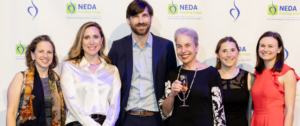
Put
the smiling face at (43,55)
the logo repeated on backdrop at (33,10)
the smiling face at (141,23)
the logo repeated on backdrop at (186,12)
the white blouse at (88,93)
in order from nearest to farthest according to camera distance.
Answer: the white blouse at (88,93), the smiling face at (43,55), the smiling face at (141,23), the logo repeated on backdrop at (33,10), the logo repeated on backdrop at (186,12)

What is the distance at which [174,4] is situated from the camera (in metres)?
3.77

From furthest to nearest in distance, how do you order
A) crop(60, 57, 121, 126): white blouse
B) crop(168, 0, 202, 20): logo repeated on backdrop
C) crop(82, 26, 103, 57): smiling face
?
crop(168, 0, 202, 20): logo repeated on backdrop, crop(82, 26, 103, 57): smiling face, crop(60, 57, 121, 126): white blouse

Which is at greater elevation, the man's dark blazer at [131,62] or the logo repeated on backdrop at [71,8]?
the logo repeated on backdrop at [71,8]

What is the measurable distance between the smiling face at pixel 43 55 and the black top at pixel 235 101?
6.55ft

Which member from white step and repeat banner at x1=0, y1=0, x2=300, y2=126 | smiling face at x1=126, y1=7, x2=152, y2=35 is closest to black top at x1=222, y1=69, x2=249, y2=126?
white step and repeat banner at x1=0, y1=0, x2=300, y2=126

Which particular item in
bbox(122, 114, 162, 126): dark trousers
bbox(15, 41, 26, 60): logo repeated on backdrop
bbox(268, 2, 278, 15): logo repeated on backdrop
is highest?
bbox(268, 2, 278, 15): logo repeated on backdrop

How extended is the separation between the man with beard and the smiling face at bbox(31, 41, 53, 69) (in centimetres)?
68

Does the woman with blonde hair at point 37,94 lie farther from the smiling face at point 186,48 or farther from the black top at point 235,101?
the black top at point 235,101

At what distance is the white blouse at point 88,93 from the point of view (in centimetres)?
246

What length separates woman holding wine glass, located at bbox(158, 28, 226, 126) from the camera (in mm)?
2486

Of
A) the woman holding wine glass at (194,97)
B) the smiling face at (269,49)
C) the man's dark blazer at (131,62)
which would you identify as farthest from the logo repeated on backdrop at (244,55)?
the woman holding wine glass at (194,97)

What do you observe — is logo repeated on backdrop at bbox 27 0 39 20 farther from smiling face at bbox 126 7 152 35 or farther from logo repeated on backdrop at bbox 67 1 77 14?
smiling face at bbox 126 7 152 35

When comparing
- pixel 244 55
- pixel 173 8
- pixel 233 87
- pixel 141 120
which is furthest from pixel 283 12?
pixel 141 120

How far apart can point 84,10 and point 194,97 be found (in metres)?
2.15
